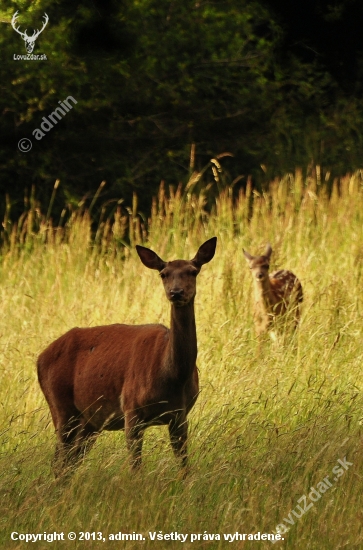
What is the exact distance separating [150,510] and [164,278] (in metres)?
1.21

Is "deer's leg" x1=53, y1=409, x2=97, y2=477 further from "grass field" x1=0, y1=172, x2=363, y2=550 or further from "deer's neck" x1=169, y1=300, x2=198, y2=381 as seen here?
"deer's neck" x1=169, y1=300, x2=198, y2=381

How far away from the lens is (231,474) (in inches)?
224

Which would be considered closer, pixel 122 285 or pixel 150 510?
pixel 150 510

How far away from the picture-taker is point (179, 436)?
242 inches

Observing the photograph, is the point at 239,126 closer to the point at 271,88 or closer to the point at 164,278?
the point at 271,88

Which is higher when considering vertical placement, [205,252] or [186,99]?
[186,99]

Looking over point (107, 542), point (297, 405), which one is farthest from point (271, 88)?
point (107, 542)

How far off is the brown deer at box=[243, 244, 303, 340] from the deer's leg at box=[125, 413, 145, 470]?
3198 millimetres

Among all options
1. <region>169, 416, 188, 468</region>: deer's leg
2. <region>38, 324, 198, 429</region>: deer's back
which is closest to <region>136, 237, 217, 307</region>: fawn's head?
<region>38, 324, 198, 429</region>: deer's back

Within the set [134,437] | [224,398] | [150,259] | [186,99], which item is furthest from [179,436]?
[186,99]

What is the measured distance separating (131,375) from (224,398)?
1.31m

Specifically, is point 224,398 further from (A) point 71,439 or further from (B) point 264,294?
(B) point 264,294

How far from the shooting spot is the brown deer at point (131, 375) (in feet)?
19.8

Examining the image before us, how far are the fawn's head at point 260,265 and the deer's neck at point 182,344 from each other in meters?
3.57
